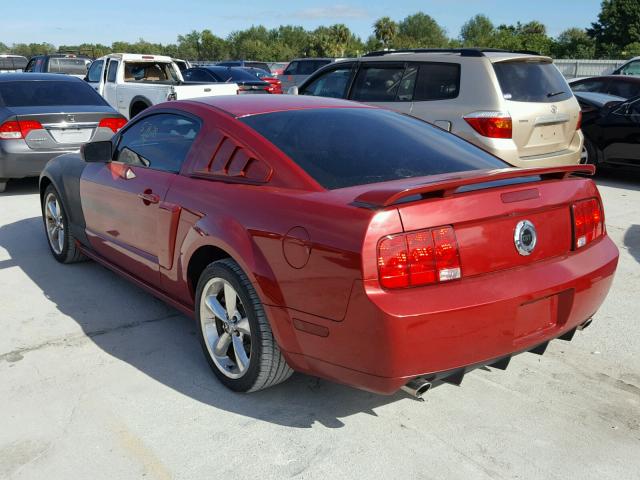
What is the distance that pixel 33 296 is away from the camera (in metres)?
5.06

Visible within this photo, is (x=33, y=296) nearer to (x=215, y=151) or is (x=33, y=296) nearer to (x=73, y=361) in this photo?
(x=73, y=361)

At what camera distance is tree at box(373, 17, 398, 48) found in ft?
291

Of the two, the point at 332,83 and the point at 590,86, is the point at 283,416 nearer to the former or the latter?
the point at 332,83

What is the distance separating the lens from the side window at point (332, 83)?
8.60m

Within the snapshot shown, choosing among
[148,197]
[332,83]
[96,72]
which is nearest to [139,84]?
[96,72]

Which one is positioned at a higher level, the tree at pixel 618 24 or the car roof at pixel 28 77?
the tree at pixel 618 24

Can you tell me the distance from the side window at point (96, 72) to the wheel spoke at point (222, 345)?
41.5ft

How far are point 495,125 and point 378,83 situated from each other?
1.81m

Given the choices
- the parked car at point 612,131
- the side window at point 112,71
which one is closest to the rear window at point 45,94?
the side window at point 112,71

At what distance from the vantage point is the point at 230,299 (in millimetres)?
3469

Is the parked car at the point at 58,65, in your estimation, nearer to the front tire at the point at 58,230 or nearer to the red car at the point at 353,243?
the front tire at the point at 58,230

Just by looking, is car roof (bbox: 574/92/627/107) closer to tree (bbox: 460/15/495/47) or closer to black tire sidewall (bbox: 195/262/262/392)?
black tire sidewall (bbox: 195/262/262/392)

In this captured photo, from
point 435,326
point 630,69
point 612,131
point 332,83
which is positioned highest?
point 630,69

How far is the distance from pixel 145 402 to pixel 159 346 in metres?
0.72
